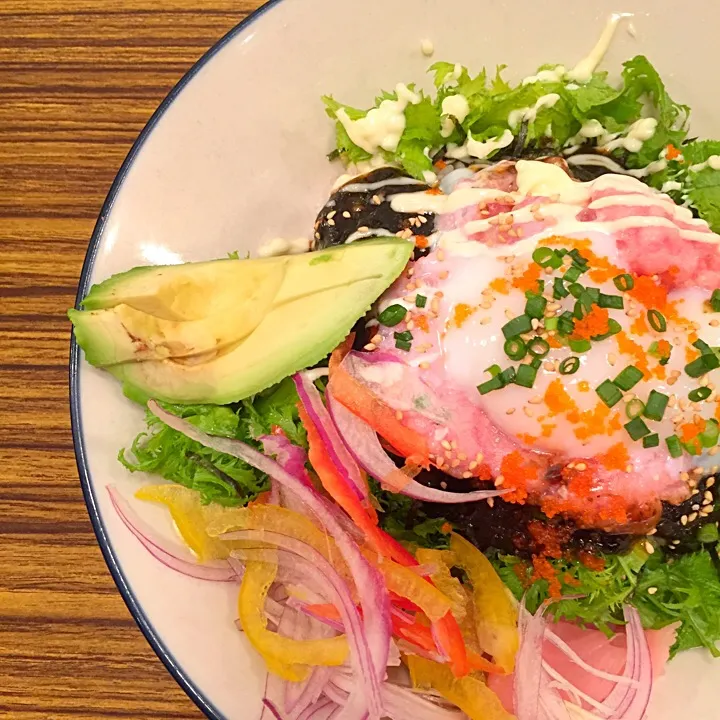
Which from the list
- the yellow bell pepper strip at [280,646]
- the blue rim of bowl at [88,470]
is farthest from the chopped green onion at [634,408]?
the blue rim of bowl at [88,470]

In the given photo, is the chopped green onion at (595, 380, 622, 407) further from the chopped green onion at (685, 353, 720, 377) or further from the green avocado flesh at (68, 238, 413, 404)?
the green avocado flesh at (68, 238, 413, 404)

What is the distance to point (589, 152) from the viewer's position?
2238 millimetres

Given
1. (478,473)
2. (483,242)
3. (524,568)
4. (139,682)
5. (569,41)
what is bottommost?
(139,682)

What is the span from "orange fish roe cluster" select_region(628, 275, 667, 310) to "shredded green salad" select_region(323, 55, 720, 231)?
57 centimetres

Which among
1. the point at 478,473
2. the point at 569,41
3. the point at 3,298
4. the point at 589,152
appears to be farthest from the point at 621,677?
the point at 3,298

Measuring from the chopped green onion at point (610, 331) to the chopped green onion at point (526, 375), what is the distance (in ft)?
0.55

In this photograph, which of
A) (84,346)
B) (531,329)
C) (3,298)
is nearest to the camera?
(531,329)

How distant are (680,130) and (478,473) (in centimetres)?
133

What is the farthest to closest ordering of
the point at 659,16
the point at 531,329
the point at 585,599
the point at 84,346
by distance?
the point at 659,16, the point at 585,599, the point at 84,346, the point at 531,329

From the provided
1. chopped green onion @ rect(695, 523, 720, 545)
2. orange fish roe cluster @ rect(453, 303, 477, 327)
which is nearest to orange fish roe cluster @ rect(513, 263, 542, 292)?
orange fish roe cluster @ rect(453, 303, 477, 327)

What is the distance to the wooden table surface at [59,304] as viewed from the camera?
2164mm

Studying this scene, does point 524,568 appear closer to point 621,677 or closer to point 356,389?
point 621,677

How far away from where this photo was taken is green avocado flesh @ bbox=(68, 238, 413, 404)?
1847 mm

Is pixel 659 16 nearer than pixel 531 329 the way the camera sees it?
No
